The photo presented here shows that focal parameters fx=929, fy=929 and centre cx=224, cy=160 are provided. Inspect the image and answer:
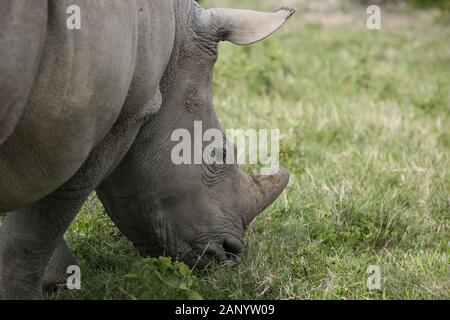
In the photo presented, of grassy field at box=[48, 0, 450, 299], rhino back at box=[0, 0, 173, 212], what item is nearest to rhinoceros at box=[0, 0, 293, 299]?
rhino back at box=[0, 0, 173, 212]

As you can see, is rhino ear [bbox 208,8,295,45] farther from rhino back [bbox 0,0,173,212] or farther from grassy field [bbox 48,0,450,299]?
grassy field [bbox 48,0,450,299]

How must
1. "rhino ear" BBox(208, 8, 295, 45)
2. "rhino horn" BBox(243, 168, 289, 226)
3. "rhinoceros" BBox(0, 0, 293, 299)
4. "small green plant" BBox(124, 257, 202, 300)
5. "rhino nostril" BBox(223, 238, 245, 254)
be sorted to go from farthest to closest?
"rhino horn" BBox(243, 168, 289, 226) → "rhino nostril" BBox(223, 238, 245, 254) → "rhino ear" BBox(208, 8, 295, 45) → "small green plant" BBox(124, 257, 202, 300) → "rhinoceros" BBox(0, 0, 293, 299)

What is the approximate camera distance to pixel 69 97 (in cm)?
316

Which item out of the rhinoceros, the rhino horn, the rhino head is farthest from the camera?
the rhino horn

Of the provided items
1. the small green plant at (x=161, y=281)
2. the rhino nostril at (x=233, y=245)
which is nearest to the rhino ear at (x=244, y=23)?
the rhino nostril at (x=233, y=245)

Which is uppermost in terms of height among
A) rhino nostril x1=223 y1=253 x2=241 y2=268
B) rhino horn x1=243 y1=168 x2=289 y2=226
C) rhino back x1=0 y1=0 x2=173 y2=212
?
rhino back x1=0 y1=0 x2=173 y2=212

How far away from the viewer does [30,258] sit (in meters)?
3.79

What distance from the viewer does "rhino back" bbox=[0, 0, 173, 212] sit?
10.2 ft

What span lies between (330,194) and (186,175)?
1411 millimetres

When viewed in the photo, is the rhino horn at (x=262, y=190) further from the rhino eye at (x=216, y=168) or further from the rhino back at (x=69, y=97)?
the rhino back at (x=69, y=97)

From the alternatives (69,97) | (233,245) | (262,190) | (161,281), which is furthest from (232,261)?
(69,97)

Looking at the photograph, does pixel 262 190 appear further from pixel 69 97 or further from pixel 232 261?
pixel 69 97

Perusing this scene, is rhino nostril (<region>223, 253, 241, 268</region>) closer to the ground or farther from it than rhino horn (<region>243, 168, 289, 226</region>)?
closer to the ground
